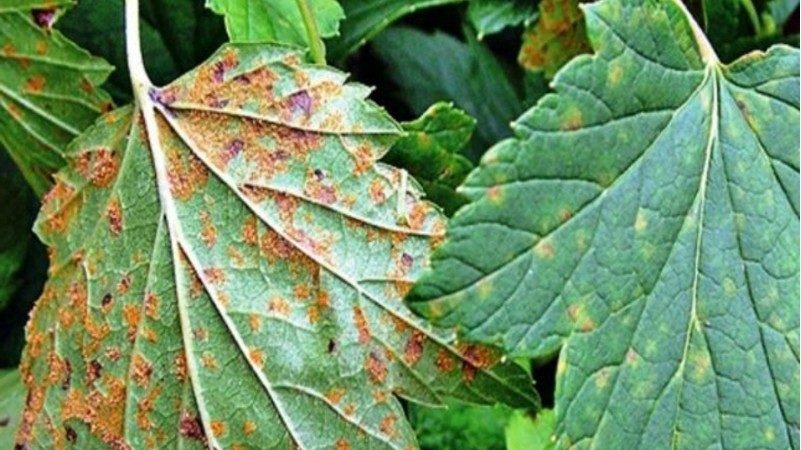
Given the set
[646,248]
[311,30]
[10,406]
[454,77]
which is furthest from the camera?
[454,77]

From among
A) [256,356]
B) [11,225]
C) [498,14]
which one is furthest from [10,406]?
[498,14]

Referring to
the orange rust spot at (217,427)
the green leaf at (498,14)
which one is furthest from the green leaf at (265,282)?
the green leaf at (498,14)

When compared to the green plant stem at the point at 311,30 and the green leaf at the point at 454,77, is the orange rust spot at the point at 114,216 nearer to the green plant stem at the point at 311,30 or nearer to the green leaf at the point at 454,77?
the green plant stem at the point at 311,30

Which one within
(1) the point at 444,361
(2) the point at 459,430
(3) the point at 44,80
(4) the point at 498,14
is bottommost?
(2) the point at 459,430

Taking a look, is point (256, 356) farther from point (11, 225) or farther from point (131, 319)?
point (11, 225)

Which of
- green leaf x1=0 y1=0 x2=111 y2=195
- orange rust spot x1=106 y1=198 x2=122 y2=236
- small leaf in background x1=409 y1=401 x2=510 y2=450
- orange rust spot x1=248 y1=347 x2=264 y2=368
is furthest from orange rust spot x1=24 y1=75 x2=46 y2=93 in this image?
small leaf in background x1=409 y1=401 x2=510 y2=450

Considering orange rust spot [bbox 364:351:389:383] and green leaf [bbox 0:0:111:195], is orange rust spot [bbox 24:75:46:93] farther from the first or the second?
orange rust spot [bbox 364:351:389:383]

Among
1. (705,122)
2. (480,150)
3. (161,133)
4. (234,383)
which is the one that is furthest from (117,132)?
(480,150)
